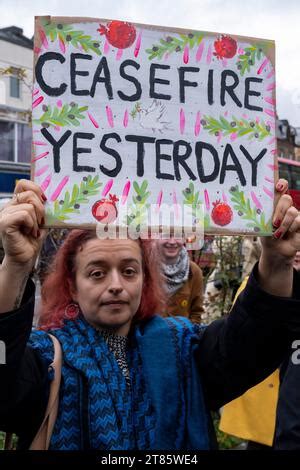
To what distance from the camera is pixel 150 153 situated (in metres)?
1.72

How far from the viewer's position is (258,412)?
124 inches

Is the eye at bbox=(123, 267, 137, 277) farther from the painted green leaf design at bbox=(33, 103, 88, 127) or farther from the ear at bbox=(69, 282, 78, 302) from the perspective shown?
the painted green leaf design at bbox=(33, 103, 88, 127)

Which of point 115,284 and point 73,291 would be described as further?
point 73,291

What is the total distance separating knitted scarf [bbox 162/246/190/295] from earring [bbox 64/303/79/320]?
229cm

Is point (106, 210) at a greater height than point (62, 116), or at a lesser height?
lesser

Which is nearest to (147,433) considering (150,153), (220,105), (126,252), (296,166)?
(126,252)

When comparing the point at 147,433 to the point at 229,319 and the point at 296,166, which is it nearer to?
the point at 229,319

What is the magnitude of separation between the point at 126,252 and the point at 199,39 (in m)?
0.67

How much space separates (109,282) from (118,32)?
717 millimetres

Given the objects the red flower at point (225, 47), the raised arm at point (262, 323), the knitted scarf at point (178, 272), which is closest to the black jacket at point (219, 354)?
the raised arm at point (262, 323)

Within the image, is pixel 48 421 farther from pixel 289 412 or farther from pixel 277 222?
pixel 289 412

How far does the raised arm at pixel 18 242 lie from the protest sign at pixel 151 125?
66 mm

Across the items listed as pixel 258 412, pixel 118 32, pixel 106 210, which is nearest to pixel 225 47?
pixel 118 32

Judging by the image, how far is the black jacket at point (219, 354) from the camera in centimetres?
153
